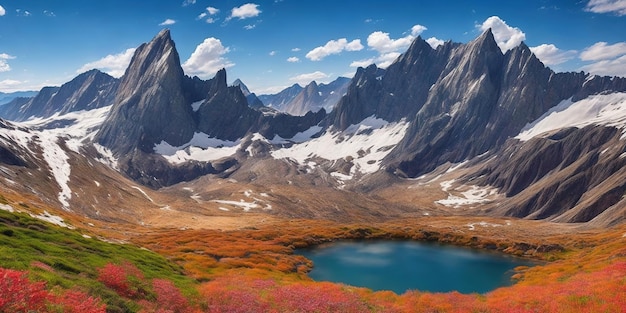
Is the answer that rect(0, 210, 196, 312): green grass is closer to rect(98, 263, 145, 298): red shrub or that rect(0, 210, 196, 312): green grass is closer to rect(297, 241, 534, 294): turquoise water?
rect(98, 263, 145, 298): red shrub

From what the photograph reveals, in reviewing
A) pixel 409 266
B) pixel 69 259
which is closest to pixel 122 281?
pixel 69 259

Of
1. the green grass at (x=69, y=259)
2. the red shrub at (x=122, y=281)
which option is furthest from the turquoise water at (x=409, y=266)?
the red shrub at (x=122, y=281)

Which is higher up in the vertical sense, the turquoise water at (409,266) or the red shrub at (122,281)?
the red shrub at (122,281)

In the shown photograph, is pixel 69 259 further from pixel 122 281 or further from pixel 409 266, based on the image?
pixel 409 266

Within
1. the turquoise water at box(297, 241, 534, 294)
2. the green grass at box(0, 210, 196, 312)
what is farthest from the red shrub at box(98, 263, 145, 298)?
the turquoise water at box(297, 241, 534, 294)

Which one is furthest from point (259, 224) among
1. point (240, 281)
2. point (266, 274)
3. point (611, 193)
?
point (611, 193)

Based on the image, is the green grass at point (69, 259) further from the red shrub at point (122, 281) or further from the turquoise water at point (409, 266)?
the turquoise water at point (409, 266)
